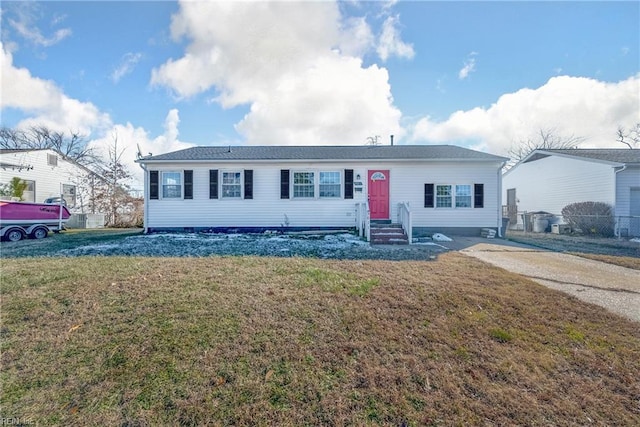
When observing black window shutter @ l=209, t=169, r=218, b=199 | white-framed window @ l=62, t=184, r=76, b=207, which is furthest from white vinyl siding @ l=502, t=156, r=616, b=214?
white-framed window @ l=62, t=184, r=76, b=207

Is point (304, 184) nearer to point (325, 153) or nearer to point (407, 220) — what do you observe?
point (325, 153)

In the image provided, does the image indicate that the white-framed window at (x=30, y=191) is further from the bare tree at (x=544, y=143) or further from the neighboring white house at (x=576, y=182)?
the bare tree at (x=544, y=143)

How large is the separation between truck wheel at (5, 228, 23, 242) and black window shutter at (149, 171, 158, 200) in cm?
417

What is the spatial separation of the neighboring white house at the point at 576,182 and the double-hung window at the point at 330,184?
12050 mm

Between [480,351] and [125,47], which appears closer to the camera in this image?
[480,351]

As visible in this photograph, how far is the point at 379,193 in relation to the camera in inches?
447

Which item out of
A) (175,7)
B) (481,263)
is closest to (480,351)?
(481,263)

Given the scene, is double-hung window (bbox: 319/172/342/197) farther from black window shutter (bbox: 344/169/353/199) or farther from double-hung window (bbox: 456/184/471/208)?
double-hung window (bbox: 456/184/471/208)

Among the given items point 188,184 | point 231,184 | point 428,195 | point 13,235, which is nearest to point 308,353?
point 231,184

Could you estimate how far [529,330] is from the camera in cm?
303

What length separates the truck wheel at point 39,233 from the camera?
32.8 ft

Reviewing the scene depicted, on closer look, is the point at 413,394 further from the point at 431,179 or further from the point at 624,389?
the point at 431,179

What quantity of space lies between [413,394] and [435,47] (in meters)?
12.1

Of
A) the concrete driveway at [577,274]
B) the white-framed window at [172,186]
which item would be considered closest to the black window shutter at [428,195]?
the concrete driveway at [577,274]
